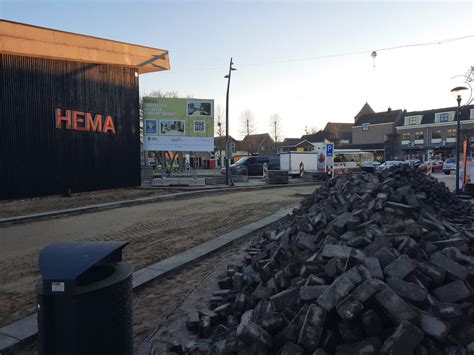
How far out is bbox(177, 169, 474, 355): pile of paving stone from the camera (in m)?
2.71

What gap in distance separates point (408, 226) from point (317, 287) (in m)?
1.84

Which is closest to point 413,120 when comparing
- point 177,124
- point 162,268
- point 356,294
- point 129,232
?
point 177,124

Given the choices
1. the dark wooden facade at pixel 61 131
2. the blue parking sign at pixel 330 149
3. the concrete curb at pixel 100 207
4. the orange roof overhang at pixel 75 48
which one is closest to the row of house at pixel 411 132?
the blue parking sign at pixel 330 149

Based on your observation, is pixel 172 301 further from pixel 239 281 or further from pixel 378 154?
pixel 378 154

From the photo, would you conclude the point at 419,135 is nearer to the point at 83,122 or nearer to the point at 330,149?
the point at 330,149

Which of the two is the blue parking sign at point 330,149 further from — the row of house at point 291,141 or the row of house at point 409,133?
the row of house at point 291,141

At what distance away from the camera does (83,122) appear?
17.0 metres

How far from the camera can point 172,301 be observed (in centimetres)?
466

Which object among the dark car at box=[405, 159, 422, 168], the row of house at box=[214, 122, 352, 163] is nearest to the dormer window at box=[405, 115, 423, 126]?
the row of house at box=[214, 122, 352, 163]

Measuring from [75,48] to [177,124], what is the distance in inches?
290

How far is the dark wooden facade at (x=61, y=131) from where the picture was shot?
1412 centimetres

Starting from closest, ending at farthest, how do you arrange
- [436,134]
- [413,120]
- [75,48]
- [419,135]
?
[75,48] < [436,134] < [419,135] < [413,120]

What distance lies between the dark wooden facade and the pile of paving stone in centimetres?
1284

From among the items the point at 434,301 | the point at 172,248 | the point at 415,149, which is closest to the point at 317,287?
the point at 434,301
